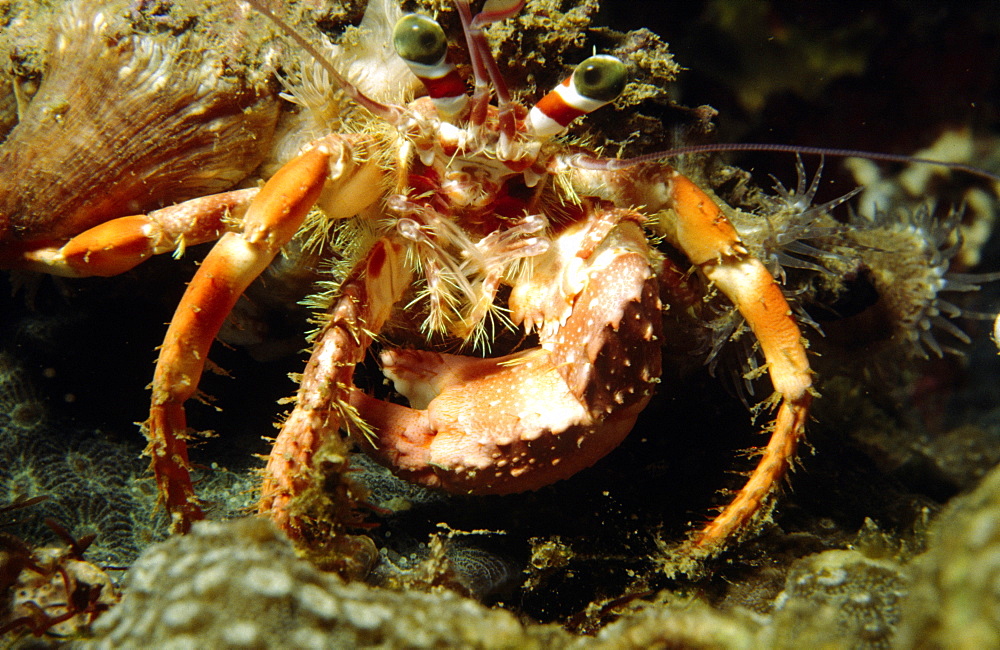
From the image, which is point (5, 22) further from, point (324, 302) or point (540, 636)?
point (540, 636)

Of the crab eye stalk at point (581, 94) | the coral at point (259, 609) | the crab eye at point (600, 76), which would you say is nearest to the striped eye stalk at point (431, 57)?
the crab eye stalk at point (581, 94)

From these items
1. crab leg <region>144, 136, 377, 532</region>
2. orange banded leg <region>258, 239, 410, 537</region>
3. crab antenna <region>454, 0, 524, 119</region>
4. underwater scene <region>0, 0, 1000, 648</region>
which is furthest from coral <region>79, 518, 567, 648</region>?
crab antenna <region>454, 0, 524, 119</region>

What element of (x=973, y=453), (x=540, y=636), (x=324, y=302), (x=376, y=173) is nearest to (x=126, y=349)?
(x=324, y=302)

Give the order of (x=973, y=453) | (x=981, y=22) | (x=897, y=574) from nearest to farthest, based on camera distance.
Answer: (x=897, y=574)
(x=981, y=22)
(x=973, y=453)

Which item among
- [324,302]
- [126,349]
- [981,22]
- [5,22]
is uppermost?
[981,22]

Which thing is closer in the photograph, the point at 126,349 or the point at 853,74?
the point at 126,349

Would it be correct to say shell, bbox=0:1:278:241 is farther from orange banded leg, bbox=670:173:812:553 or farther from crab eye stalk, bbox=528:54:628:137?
orange banded leg, bbox=670:173:812:553

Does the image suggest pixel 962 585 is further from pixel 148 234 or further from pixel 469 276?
pixel 148 234
